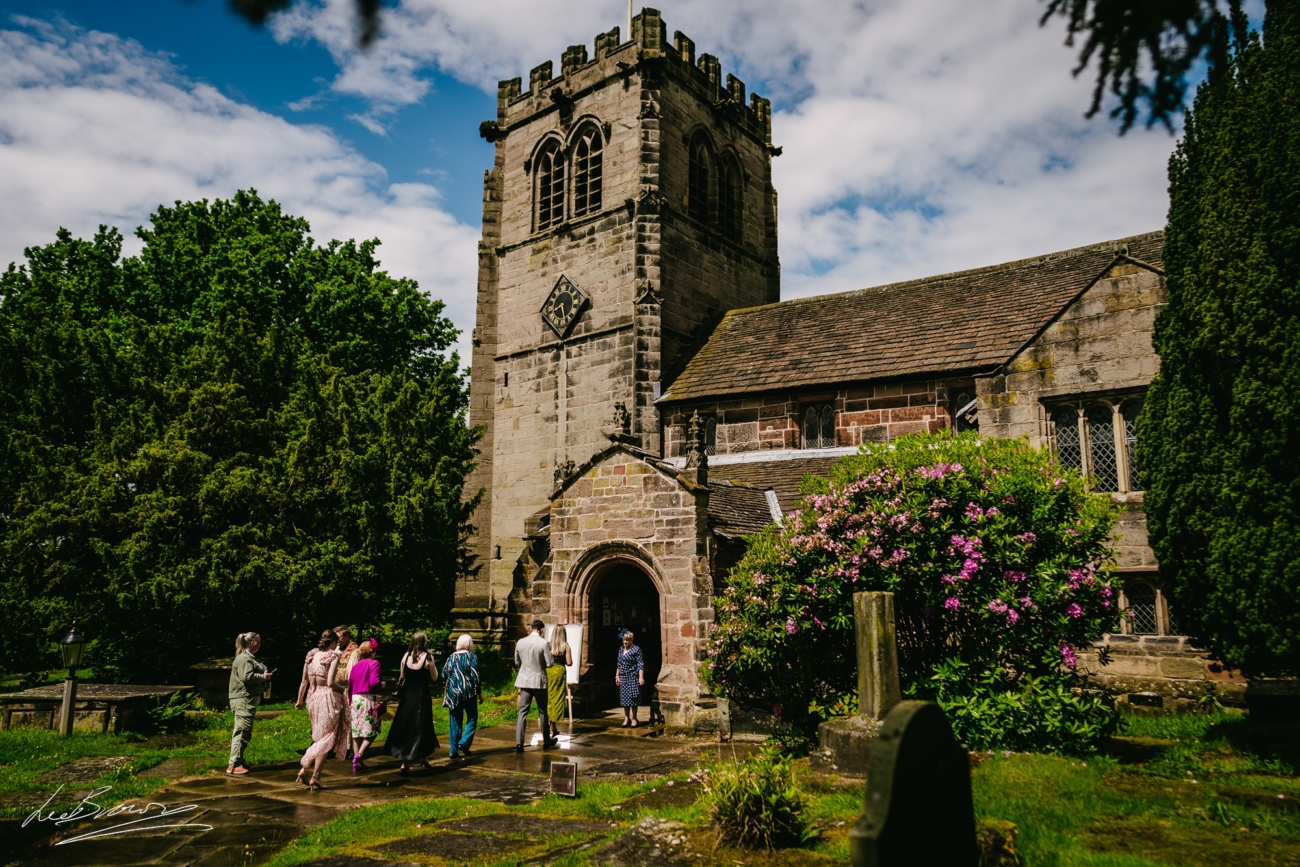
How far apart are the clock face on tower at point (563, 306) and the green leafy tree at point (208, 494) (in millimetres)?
3915

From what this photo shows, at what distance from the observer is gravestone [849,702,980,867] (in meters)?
3.36

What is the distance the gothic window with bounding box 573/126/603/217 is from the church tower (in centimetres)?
5

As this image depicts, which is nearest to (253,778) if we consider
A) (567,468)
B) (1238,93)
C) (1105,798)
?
(567,468)

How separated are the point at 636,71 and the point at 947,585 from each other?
1874 centimetres

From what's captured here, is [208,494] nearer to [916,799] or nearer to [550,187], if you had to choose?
[550,187]

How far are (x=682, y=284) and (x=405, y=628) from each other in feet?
38.5

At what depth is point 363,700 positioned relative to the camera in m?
10.8

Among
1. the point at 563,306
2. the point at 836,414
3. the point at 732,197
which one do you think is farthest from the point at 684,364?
the point at 732,197

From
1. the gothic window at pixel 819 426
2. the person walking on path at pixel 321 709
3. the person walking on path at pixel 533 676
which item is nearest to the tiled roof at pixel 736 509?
the gothic window at pixel 819 426

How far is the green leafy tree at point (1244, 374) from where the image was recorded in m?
8.08

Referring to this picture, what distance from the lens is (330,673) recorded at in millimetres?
10242

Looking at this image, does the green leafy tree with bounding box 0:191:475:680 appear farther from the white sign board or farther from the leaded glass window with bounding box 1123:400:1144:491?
the leaded glass window with bounding box 1123:400:1144:491
